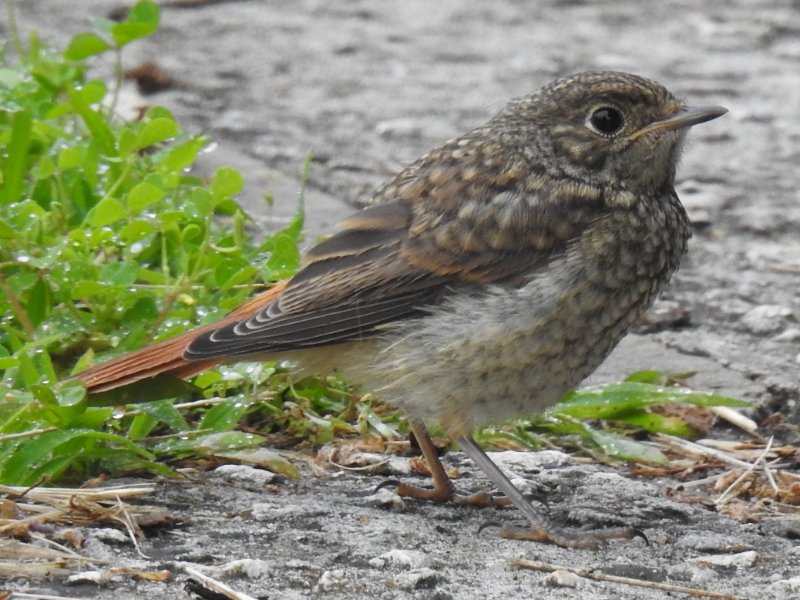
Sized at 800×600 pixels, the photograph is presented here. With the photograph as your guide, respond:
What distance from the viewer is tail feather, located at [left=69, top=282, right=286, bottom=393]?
411cm

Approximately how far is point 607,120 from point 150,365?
163 centimetres

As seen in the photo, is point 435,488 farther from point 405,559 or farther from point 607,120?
point 607,120

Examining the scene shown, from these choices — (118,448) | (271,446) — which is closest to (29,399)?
(118,448)

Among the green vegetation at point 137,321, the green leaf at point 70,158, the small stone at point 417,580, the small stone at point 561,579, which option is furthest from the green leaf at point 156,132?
the small stone at point 561,579

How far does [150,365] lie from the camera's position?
4156mm

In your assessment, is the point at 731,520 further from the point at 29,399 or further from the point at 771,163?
the point at 771,163

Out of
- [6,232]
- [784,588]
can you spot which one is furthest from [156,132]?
[784,588]

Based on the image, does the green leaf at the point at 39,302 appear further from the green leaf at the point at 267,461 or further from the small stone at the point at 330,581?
the small stone at the point at 330,581

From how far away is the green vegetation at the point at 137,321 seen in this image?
4070 millimetres

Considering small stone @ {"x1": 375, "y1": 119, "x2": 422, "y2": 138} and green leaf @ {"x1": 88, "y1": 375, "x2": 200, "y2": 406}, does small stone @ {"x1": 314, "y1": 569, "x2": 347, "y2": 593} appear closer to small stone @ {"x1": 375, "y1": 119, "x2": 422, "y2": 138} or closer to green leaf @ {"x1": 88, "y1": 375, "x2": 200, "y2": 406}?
green leaf @ {"x1": 88, "y1": 375, "x2": 200, "y2": 406}

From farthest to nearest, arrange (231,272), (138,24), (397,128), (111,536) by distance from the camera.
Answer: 1. (397,128)
2. (138,24)
3. (231,272)
4. (111,536)

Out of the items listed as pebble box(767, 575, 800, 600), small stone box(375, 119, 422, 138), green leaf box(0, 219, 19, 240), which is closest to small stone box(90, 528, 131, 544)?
green leaf box(0, 219, 19, 240)

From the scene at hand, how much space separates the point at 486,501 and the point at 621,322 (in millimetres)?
687

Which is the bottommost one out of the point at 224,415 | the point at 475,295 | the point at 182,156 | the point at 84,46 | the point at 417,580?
the point at 417,580
